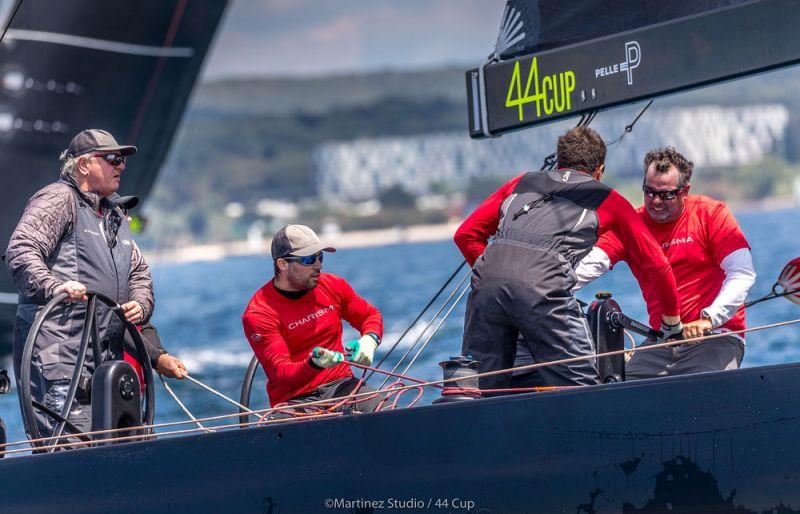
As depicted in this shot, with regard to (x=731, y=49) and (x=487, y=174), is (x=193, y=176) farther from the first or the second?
(x=731, y=49)

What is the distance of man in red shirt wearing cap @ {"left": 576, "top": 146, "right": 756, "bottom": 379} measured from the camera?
3973mm

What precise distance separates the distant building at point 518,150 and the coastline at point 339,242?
21.9 ft

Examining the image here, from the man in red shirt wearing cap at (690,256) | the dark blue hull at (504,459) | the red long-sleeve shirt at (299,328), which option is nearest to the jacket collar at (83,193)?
the red long-sleeve shirt at (299,328)

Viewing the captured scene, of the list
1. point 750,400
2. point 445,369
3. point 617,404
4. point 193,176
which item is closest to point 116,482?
point 445,369

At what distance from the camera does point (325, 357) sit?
3.63 meters

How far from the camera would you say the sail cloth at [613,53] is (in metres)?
3.75

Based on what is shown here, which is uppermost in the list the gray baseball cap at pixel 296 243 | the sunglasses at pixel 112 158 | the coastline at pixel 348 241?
the coastline at pixel 348 241

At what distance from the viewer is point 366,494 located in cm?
356

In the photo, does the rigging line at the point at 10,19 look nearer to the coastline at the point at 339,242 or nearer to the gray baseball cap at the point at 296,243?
the gray baseball cap at the point at 296,243

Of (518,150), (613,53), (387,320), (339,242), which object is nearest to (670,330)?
(613,53)

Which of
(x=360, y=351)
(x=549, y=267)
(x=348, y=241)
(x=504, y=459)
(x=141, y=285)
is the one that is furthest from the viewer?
(x=348, y=241)

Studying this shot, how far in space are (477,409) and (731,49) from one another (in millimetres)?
1250

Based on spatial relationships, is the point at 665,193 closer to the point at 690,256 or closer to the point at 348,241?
the point at 690,256

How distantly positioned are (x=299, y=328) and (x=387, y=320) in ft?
56.0
